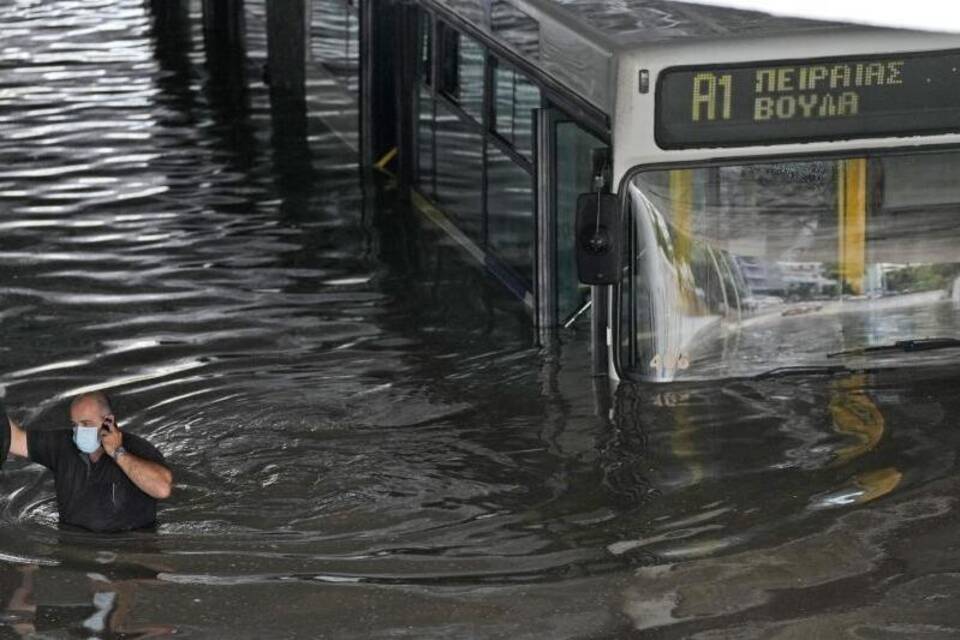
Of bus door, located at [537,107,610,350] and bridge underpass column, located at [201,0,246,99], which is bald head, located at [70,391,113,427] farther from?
bridge underpass column, located at [201,0,246,99]

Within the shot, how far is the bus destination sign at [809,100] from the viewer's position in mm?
9695

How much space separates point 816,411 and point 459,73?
16.7 ft

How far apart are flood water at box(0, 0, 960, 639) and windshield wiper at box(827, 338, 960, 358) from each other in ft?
1.23

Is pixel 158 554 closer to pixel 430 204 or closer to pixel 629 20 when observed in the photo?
pixel 629 20

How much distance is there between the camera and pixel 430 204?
55.9 ft

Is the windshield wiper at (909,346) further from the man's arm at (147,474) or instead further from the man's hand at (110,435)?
the man's hand at (110,435)

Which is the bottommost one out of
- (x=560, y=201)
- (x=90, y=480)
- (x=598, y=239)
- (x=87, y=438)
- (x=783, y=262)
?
(x=90, y=480)

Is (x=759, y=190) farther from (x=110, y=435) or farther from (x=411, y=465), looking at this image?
(x=110, y=435)

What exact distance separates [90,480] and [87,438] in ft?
0.77

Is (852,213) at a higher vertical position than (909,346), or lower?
higher

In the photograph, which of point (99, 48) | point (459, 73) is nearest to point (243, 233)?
point (459, 73)

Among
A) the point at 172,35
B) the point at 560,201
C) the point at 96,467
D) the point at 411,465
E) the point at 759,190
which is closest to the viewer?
the point at 96,467

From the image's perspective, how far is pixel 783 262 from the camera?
1007 centimetres

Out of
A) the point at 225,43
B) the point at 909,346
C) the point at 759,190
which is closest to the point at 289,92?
the point at 225,43
